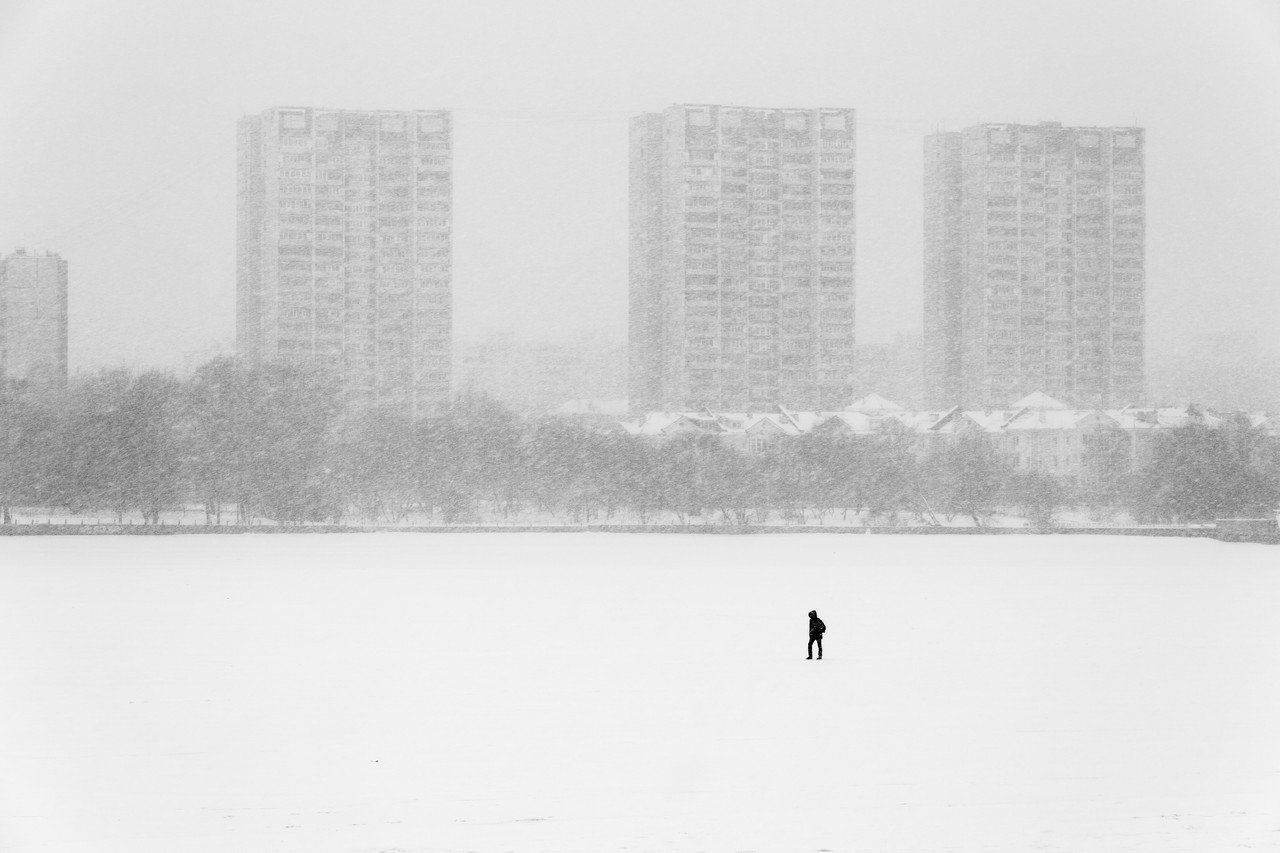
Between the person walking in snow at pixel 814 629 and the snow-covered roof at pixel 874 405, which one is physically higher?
the snow-covered roof at pixel 874 405

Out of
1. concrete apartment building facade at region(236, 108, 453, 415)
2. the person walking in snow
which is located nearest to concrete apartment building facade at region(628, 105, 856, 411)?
concrete apartment building facade at region(236, 108, 453, 415)

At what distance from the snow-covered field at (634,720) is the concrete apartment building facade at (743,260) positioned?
177 feet

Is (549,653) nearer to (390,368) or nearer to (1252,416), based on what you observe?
(1252,416)

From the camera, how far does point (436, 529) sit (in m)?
49.2

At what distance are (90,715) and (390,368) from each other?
212ft

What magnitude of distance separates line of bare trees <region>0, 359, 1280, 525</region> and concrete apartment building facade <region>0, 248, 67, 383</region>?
1662 cm

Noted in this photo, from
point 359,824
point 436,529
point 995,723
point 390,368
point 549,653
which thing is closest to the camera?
point 359,824

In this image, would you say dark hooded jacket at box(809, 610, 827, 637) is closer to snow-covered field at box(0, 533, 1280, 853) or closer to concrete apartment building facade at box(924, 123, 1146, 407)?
snow-covered field at box(0, 533, 1280, 853)

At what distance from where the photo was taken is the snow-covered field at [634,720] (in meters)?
8.48

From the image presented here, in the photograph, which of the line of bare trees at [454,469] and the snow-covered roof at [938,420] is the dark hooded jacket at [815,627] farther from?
the snow-covered roof at [938,420]

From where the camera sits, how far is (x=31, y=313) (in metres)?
74.9

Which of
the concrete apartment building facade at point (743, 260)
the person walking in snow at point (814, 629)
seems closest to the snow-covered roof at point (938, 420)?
the concrete apartment building facade at point (743, 260)

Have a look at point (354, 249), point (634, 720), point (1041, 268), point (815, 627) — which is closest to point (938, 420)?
point (1041, 268)

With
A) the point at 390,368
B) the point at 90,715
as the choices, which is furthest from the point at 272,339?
the point at 90,715
